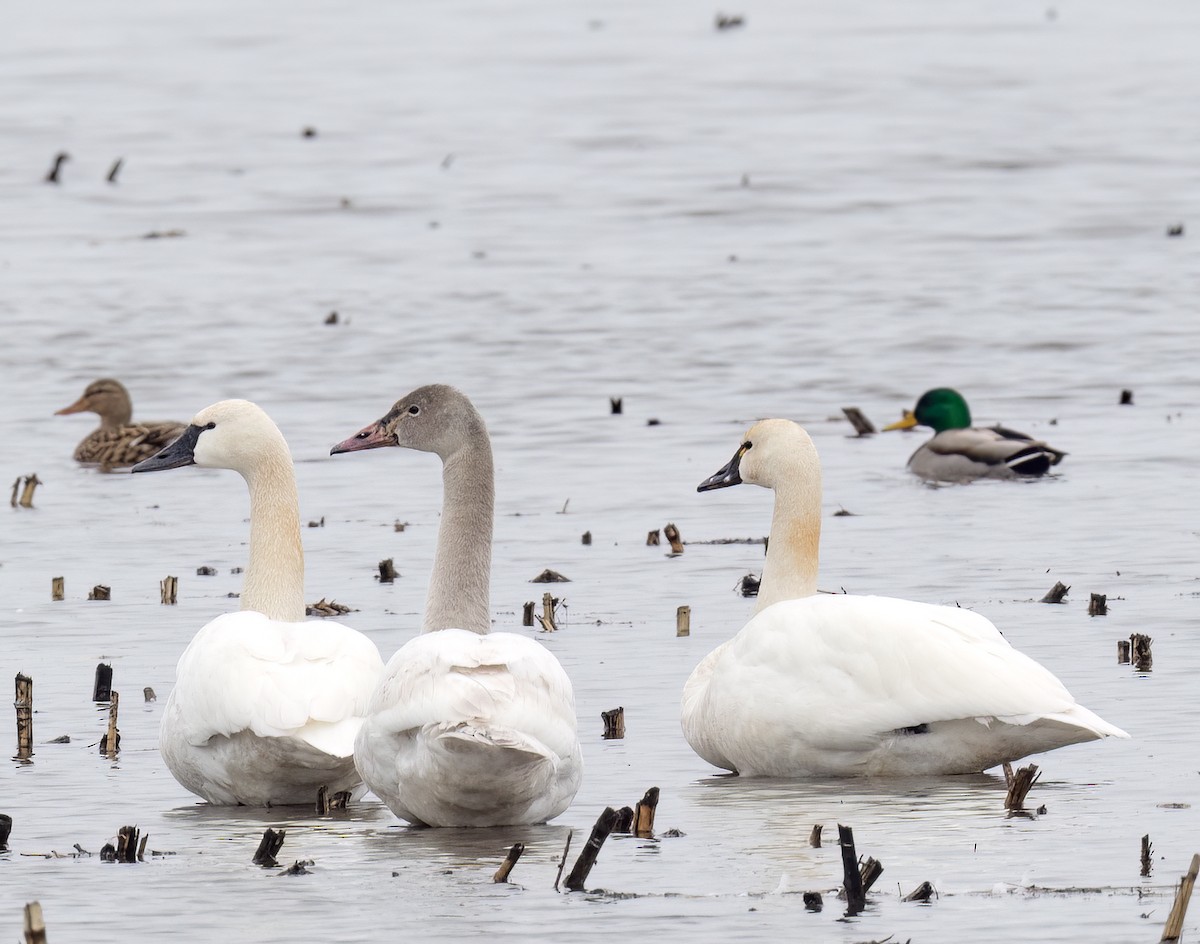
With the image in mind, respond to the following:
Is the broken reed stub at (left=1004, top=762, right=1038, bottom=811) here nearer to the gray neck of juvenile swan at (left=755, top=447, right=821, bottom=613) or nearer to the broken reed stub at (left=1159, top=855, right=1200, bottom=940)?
the broken reed stub at (left=1159, top=855, right=1200, bottom=940)

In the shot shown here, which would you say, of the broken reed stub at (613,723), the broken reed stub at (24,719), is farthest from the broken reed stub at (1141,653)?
the broken reed stub at (24,719)

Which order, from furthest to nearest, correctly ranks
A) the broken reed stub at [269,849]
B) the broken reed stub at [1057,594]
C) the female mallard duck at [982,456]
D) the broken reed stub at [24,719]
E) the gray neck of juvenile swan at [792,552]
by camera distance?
the female mallard duck at [982,456]
the broken reed stub at [1057,594]
the gray neck of juvenile swan at [792,552]
the broken reed stub at [24,719]
the broken reed stub at [269,849]

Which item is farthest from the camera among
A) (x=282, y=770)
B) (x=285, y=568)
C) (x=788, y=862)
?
Answer: (x=285, y=568)

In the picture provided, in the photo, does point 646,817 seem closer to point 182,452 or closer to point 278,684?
point 278,684

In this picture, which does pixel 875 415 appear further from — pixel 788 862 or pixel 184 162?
pixel 184 162

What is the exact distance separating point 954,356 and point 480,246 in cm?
885

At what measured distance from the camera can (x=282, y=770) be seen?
7.74m

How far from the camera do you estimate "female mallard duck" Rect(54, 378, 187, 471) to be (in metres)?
17.7

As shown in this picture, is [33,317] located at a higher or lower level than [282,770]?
higher

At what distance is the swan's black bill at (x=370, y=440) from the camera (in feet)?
28.5

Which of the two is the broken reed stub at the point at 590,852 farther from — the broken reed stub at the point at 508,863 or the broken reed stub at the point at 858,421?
the broken reed stub at the point at 858,421

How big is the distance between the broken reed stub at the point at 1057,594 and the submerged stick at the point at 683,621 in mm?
1760

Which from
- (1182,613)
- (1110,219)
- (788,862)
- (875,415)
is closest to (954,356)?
(875,415)

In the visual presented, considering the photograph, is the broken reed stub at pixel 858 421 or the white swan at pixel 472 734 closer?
the white swan at pixel 472 734
